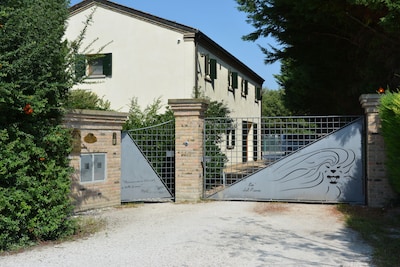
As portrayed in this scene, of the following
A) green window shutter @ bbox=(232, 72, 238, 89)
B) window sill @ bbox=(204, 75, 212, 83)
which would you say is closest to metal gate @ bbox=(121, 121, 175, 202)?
window sill @ bbox=(204, 75, 212, 83)

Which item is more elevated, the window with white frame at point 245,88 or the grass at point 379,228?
the window with white frame at point 245,88

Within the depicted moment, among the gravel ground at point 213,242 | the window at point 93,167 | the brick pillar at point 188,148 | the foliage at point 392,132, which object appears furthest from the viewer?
the brick pillar at point 188,148

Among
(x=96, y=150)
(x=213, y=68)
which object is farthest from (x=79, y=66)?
(x=213, y=68)

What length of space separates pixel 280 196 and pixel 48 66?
6.37m

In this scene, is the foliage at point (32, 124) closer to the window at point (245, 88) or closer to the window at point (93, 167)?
the window at point (93, 167)

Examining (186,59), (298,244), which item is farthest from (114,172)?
(186,59)

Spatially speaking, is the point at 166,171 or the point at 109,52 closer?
the point at 166,171

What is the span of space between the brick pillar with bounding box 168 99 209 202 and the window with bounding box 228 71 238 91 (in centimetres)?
1286

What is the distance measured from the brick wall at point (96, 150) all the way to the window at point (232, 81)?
13684 mm

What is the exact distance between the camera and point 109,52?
18438 millimetres

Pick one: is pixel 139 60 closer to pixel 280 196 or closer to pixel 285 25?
pixel 285 25

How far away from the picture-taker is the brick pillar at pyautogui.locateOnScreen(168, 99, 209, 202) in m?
10.4

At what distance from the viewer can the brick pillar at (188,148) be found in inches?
408

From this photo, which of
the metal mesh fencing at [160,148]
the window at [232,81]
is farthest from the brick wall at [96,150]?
the window at [232,81]
